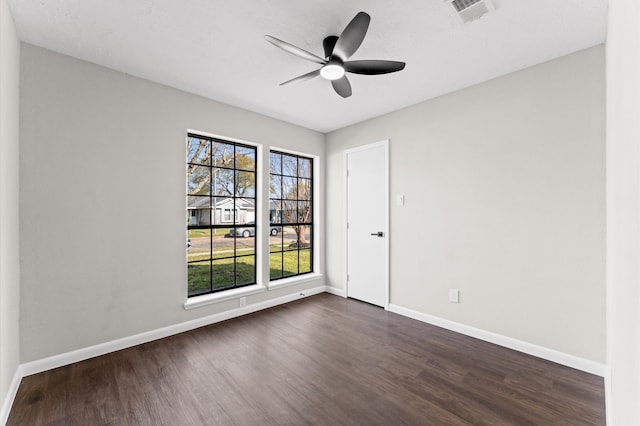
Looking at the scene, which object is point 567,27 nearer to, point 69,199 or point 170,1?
point 170,1

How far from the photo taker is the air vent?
1.80m

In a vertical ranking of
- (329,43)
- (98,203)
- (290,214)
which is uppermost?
(329,43)

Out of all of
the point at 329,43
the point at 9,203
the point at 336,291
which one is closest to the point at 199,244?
the point at 9,203

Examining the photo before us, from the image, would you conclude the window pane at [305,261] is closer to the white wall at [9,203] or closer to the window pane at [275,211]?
the window pane at [275,211]

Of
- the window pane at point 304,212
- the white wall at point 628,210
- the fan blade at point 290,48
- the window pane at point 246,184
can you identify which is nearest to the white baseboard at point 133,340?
the window pane at point 304,212

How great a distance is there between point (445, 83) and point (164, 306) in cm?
379

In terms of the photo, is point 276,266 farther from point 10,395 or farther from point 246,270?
point 10,395

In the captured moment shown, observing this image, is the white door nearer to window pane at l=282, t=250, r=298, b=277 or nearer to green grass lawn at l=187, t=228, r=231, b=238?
window pane at l=282, t=250, r=298, b=277

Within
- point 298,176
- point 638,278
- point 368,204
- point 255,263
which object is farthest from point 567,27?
point 255,263

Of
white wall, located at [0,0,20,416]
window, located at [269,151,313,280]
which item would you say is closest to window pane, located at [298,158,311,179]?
window, located at [269,151,313,280]

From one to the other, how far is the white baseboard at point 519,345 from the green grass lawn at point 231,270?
6.18 ft

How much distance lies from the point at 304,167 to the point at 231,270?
6.44 ft

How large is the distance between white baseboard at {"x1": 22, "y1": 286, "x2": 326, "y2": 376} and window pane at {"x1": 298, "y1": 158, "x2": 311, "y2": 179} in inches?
76.6

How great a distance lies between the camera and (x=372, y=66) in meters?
2.10
